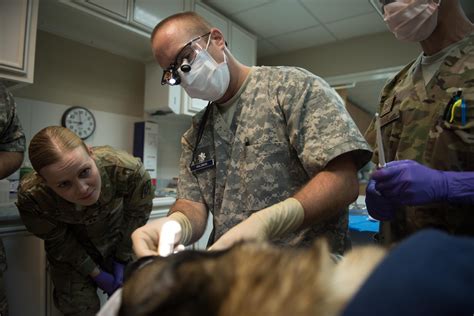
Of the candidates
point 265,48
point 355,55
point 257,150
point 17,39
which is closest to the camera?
point 257,150

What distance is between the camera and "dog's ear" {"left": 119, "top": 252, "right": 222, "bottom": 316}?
30cm

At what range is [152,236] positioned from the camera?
78cm

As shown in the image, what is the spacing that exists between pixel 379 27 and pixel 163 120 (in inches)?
87.1

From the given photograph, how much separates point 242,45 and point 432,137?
98.8 inches

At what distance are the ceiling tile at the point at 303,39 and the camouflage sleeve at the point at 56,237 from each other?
2.69 meters

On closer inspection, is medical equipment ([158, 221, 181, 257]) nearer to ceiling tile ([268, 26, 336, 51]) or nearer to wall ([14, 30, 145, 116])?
wall ([14, 30, 145, 116])

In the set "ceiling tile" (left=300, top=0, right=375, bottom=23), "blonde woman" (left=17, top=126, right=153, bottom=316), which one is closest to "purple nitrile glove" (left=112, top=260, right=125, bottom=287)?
"blonde woman" (left=17, top=126, right=153, bottom=316)

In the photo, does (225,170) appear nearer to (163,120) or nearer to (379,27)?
(163,120)

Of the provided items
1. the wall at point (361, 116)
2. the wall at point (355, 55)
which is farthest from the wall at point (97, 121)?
the wall at point (361, 116)

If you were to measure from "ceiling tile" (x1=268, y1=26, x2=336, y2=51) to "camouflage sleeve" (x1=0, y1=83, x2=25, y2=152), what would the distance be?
99.5 inches

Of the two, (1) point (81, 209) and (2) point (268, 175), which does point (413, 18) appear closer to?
(2) point (268, 175)

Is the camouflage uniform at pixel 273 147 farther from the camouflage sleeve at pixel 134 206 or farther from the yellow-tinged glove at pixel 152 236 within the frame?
the camouflage sleeve at pixel 134 206

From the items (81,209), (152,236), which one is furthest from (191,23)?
(81,209)

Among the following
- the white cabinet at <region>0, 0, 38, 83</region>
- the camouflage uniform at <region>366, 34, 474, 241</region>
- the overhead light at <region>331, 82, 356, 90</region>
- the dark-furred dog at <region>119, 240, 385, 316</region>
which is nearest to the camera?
the dark-furred dog at <region>119, 240, 385, 316</region>
